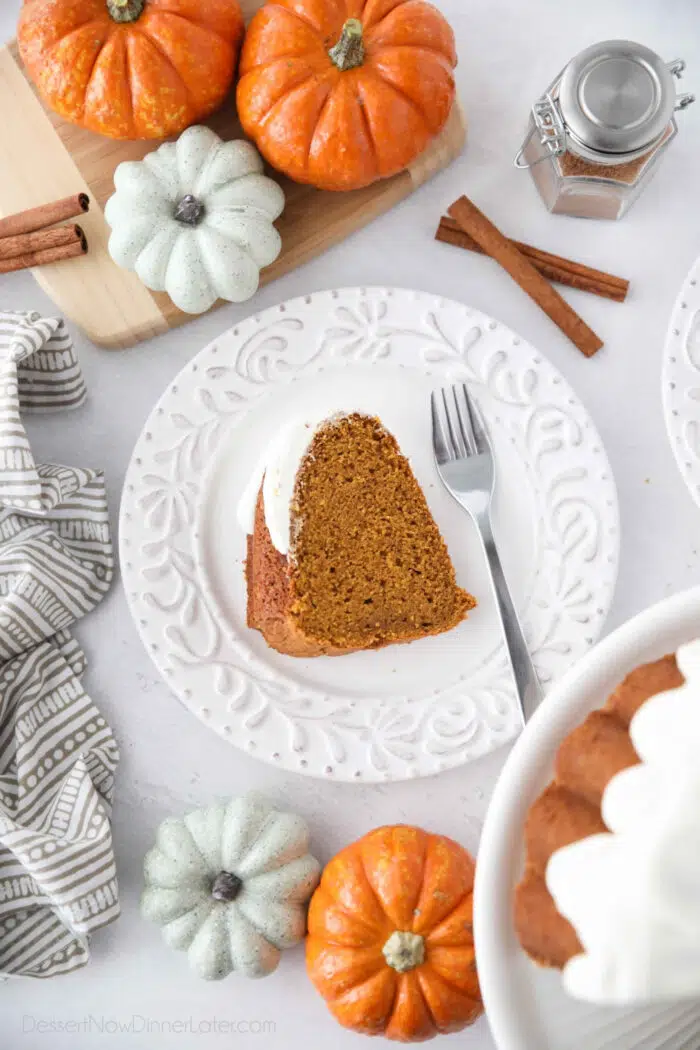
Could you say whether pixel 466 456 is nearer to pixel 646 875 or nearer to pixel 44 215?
pixel 44 215

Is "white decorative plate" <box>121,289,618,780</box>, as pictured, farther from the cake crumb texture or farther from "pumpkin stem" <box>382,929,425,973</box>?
"pumpkin stem" <box>382,929,425,973</box>

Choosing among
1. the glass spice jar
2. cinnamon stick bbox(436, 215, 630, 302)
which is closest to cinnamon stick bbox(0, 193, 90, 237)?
cinnamon stick bbox(436, 215, 630, 302)

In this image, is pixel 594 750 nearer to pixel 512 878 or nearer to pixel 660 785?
pixel 660 785

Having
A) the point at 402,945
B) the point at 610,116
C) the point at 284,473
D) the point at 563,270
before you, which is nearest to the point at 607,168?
the point at 610,116

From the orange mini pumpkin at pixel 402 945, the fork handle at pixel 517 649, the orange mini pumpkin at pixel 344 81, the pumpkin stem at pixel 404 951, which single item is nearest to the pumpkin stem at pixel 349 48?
the orange mini pumpkin at pixel 344 81

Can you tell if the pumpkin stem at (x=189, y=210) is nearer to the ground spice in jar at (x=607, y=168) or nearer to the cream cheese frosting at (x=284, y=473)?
the cream cheese frosting at (x=284, y=473)

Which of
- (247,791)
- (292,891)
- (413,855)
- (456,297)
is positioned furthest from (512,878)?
(456,297)
